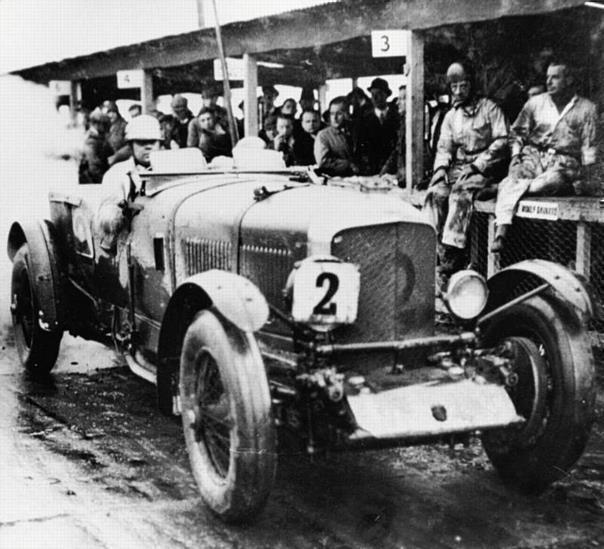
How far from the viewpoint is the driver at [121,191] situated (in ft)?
17.7

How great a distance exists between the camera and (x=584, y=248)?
22.1 ft

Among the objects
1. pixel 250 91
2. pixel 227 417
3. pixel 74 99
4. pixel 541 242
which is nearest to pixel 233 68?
pixel 250 91

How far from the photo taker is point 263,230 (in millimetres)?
4207

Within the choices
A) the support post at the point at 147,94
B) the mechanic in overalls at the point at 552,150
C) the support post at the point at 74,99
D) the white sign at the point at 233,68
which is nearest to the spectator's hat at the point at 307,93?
the white sign at the point at 233,68

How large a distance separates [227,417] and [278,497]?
2.02ft

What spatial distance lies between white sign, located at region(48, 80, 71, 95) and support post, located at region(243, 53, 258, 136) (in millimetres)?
5964

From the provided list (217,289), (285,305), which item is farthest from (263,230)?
(217,289)

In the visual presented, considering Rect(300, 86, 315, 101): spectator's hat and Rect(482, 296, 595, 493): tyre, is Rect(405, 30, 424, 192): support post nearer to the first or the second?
Rect(300, 86, 315, 101): spectator's hat

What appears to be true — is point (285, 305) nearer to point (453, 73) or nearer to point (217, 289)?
point (217, 289)

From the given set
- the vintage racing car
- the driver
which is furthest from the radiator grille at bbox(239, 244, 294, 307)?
the driver

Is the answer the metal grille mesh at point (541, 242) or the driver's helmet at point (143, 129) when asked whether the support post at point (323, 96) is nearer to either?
the metal grille mesh at point (541, 242)

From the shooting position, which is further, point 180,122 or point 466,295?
point 180,122

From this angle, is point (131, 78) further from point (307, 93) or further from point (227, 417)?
point (227, 417)

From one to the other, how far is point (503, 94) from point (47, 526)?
6.84m
